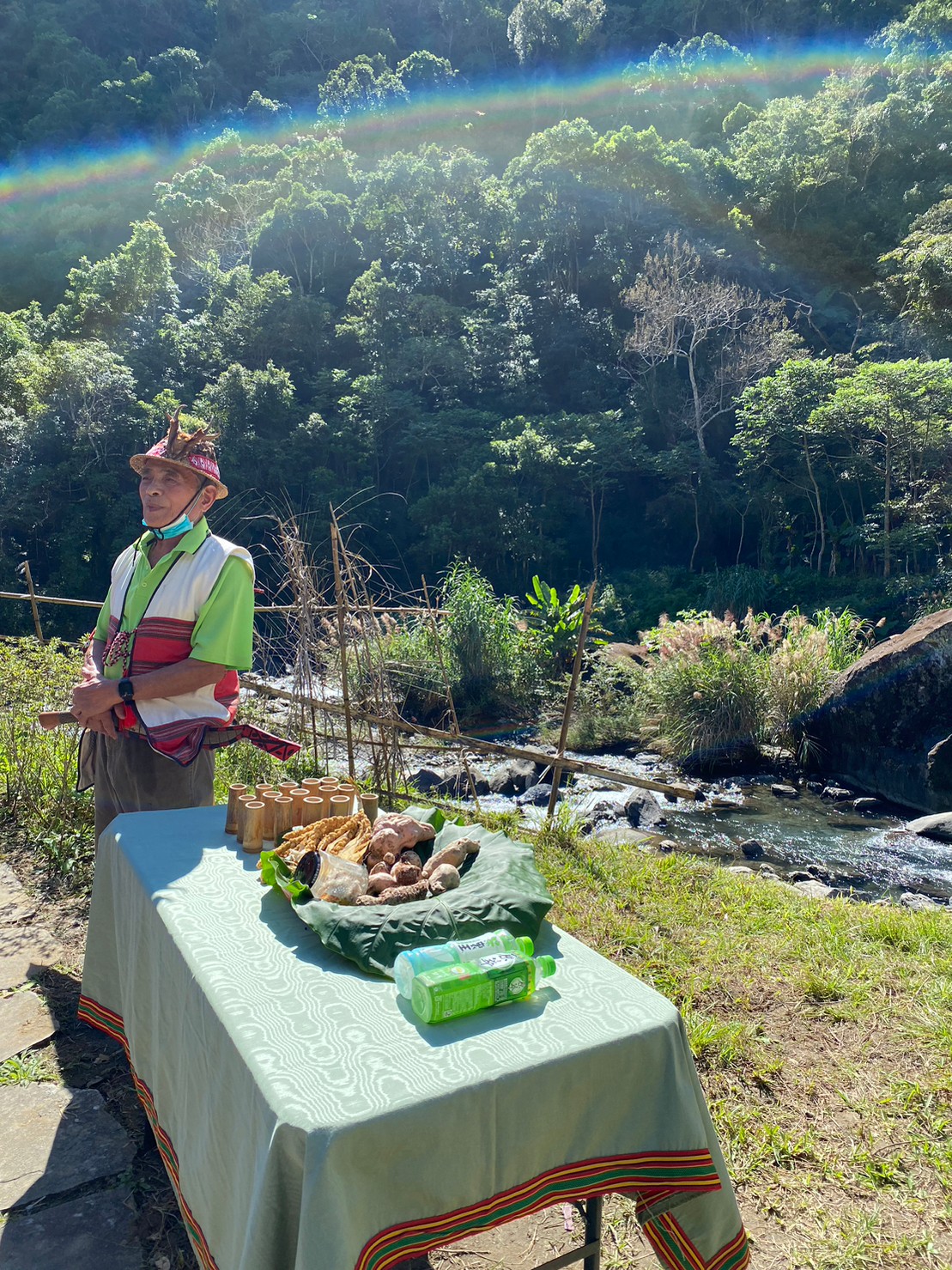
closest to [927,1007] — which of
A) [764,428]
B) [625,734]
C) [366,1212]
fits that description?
[366,1212]

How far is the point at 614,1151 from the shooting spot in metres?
1.39

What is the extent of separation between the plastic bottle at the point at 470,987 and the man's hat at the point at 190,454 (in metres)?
1.73

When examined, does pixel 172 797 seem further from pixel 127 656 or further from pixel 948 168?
pixel 948 168

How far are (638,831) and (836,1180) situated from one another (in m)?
4.86

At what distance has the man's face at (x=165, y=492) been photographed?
2662 millimetres

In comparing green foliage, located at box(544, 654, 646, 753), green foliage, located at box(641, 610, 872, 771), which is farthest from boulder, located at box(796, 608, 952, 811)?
green foliage, located at box(544, 654, 646, 753)

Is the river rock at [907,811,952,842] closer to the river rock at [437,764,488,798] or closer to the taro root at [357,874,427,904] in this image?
the river rock at [437,764,488,798]

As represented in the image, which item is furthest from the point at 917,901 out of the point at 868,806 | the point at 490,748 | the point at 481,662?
the point at 481,662

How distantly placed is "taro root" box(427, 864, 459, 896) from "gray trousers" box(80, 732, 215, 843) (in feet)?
4.10

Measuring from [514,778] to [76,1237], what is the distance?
697 centimetres

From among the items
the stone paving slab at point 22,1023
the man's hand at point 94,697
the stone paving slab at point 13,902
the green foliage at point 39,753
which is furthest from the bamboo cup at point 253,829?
the green foliage at point 39,753

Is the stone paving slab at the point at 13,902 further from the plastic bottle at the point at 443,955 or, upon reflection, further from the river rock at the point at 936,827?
the river rock at the point at 936,827

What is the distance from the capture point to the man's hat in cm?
265

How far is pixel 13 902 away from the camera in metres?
3.68
